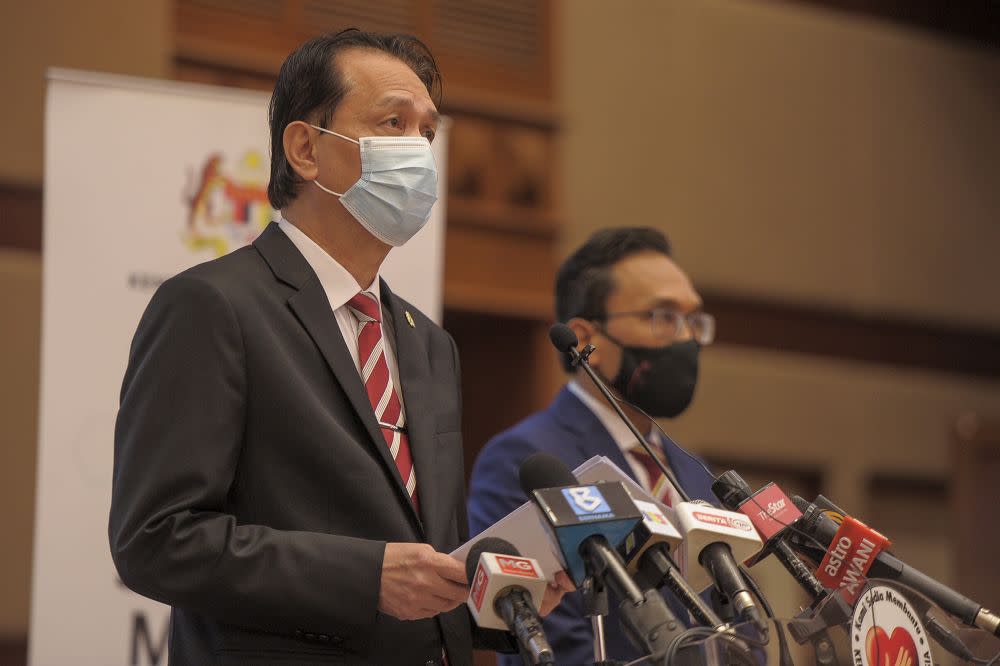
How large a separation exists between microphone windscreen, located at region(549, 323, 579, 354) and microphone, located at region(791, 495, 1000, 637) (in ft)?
1.36

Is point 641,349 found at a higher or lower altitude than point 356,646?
higher

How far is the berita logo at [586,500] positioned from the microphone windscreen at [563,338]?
520 mm

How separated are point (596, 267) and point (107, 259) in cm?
129

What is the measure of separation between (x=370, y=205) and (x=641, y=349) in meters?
1.19

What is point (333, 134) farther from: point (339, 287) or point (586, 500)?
point (586, 500)

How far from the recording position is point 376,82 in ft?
7.69

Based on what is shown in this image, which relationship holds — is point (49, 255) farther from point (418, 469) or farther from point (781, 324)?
point (781, 324)

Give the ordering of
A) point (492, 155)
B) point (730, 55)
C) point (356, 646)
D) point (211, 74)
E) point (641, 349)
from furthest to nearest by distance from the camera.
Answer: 1. point (730, 55)
2. point (492, 155)
3. point (211, 74)
4. point (641, 349)
5. point (356, 646)

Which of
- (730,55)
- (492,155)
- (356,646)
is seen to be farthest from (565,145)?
(356,646)

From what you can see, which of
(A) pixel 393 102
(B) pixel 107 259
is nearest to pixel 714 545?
(A) pixel 393 102

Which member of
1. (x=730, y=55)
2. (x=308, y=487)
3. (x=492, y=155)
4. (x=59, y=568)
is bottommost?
(x=59, y=568)

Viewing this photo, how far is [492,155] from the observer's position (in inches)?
255

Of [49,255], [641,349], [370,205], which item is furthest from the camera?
[49,255]

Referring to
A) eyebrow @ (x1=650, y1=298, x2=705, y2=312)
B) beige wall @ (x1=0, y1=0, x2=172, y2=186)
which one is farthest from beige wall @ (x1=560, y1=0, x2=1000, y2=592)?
eyebrow @ (x1=650, y1=298, x2=705, y2=312)
